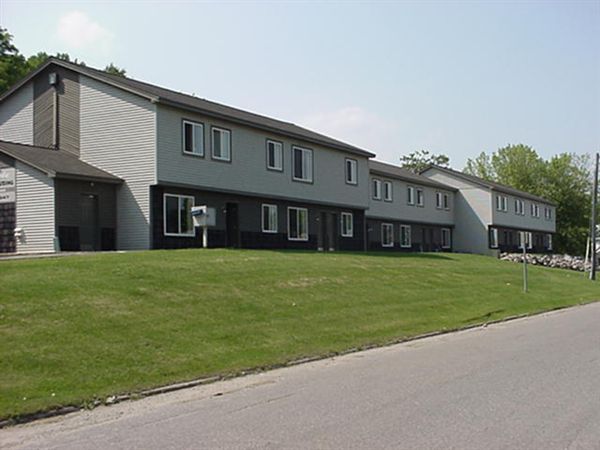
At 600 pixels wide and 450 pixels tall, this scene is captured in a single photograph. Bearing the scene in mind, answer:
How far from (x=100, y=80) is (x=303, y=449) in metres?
26.3

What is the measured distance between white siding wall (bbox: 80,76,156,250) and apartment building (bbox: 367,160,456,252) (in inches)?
907

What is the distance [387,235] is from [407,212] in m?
3.49

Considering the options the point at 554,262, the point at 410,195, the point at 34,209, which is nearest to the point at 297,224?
→ the point at 34,209

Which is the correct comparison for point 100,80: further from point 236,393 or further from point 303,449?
point 303,449

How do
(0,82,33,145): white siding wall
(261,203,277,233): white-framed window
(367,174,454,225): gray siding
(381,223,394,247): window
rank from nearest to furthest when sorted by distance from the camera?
1. (0,82,33,145): white siding wall
2. (261,203,277,233): white-framed window
3. (367,174,454,225): gray siding
4. (381,223,394,247): window

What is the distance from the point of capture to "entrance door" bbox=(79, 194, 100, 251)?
93.1 ft

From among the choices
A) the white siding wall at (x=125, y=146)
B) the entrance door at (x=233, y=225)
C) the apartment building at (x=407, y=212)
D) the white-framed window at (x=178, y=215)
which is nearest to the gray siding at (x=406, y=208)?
the apartment building at (x=407, y=212)

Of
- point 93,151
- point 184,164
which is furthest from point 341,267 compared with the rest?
point 93,151

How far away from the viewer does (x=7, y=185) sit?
2855cm

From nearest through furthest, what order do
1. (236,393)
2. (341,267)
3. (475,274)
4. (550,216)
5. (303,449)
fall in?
(303,449)
(236,393)
(341,267)
(475,274)
(550,216)

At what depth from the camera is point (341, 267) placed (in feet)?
88.5

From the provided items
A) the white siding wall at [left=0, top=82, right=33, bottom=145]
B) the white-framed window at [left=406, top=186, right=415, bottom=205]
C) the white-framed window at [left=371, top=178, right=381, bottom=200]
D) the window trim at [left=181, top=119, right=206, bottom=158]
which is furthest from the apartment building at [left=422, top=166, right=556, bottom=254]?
the white siding wall at [left=0, top=82, right=33, bottom=145]

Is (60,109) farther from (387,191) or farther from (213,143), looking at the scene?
(387,191)

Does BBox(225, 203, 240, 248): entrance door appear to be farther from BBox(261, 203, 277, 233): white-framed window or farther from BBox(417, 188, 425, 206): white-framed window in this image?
BBox(417, 188, 425, 206): white-framed window
